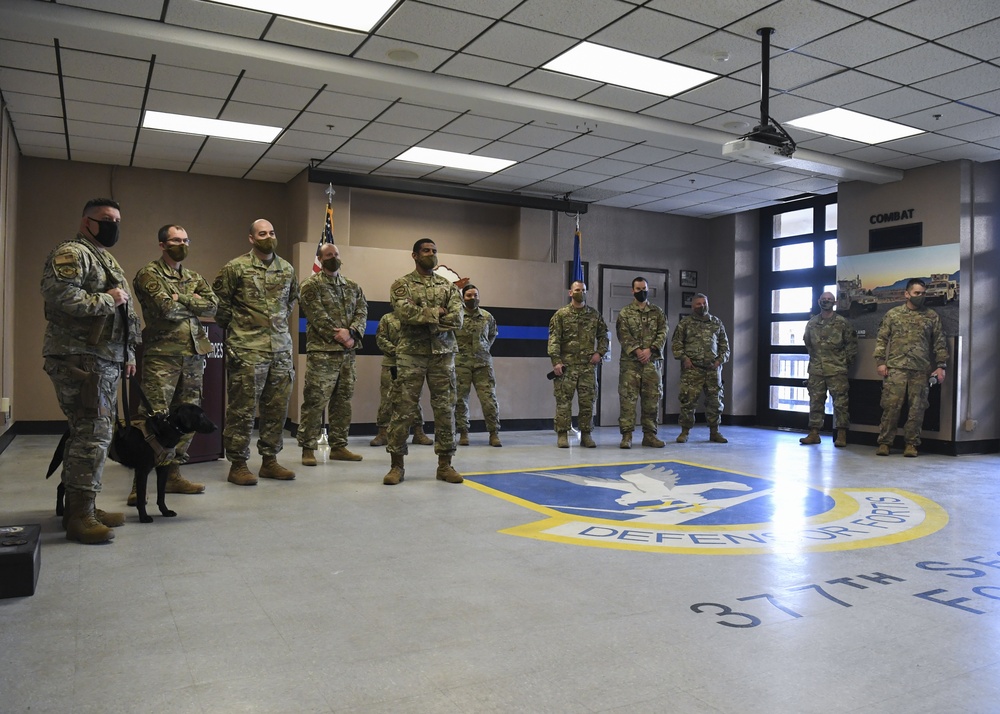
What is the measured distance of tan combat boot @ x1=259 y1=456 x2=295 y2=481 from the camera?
556 centimetres

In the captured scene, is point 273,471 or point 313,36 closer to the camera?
point 313,36

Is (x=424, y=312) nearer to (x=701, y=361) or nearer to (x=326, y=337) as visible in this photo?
(x=326, y=337)

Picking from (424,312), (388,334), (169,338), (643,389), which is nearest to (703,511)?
(424,312)

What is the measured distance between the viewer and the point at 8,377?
779 centimetres

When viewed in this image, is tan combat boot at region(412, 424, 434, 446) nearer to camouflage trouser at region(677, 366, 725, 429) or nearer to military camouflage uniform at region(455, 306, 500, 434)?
military camouflage uniform at region(455, 306, 500, 434)

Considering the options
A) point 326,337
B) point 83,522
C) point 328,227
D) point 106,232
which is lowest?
point 83,522

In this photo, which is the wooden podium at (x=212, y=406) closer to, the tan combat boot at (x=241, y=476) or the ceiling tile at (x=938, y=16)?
the tan combat boot at (x=241, y=476)

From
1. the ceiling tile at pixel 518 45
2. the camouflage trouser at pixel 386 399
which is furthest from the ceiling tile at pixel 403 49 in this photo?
the camouflage trouser at pixel 386 399

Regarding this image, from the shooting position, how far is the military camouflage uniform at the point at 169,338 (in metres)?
4.51

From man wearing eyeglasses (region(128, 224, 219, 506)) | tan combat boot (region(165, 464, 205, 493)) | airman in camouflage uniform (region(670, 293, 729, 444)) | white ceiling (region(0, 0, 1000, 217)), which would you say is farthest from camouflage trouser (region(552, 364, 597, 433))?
man wearing eyeglasses (region(128, 224, 219, 506))

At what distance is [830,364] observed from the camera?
8.80 metres

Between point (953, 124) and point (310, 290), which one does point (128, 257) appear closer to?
point (310, 290)

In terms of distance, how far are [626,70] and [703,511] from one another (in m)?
3.45

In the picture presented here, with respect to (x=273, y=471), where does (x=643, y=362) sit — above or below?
above
